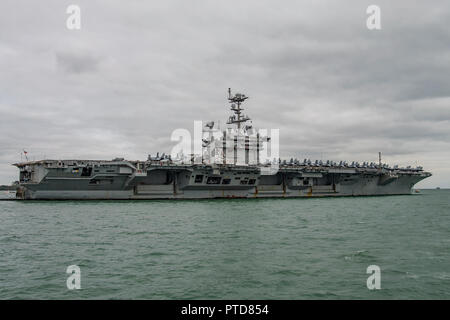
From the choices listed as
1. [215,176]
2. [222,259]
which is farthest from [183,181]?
[222,259]

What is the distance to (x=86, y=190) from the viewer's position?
33.5 meters

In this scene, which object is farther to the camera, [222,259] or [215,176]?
[215,176]

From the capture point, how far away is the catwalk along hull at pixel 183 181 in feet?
106

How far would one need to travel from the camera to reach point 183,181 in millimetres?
37188

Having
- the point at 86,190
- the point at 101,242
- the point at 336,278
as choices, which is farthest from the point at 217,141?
the point at 336,278

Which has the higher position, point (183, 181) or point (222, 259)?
point (183, 181)

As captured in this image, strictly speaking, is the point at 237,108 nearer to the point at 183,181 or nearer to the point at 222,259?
the point at 183,181

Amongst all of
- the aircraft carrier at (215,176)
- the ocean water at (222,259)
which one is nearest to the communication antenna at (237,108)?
the aircraft carrier at (215,176)

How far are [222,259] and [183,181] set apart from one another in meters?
26.6

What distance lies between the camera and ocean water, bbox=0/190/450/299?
820 centimetres
